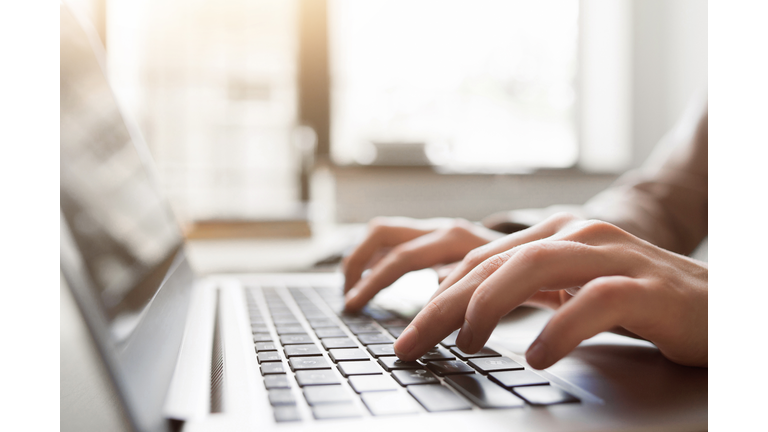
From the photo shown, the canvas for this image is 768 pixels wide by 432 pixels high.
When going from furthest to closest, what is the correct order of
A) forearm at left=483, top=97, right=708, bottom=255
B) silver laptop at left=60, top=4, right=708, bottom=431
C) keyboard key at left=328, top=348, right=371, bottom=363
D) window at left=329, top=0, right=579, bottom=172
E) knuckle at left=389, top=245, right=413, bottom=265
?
window at left=329, top=0, right=579, bottom=172 → forearm at left=483, top=97, right=708, bottom=255 → knuckle at left=389, top=245, right=413, bottom=265 → keyboard key at left=328, top=348, right=371, bottom=363 → silver laptop at left=60, top=4, right=708, bottom=431

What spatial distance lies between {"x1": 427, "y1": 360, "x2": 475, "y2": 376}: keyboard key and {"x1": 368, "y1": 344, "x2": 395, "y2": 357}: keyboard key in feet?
0.11

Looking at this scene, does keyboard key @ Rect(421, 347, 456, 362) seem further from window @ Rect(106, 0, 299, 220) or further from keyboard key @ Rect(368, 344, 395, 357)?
window @ Rect(106, 0, 299, 220)

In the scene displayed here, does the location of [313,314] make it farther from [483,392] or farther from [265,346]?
[483,392]

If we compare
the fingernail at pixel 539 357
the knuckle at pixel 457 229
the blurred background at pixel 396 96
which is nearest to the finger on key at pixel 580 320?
the fingernail at pixel 539 357

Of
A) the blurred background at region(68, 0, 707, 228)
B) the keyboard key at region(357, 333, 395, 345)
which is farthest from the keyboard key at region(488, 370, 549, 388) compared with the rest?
the blurred background at region(68, 0, 707, 228)

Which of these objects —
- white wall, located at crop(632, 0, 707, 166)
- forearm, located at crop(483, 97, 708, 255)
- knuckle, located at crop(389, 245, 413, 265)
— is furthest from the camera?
white wall, located at crop(632, 0, 707, 166)

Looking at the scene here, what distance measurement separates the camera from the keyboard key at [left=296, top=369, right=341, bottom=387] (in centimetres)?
26

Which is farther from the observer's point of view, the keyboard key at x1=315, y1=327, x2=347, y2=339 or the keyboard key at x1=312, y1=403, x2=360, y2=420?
the keyboard key at x1=315, y1=327, x2=347, y2=339

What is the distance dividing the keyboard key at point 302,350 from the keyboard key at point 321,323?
7cm

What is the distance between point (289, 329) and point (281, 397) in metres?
0.17

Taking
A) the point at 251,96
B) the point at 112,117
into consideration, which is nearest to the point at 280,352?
the point at 112,117

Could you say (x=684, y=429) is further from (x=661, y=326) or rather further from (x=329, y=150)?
(x=329, y=150)

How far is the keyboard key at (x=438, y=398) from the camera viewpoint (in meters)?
0.23
